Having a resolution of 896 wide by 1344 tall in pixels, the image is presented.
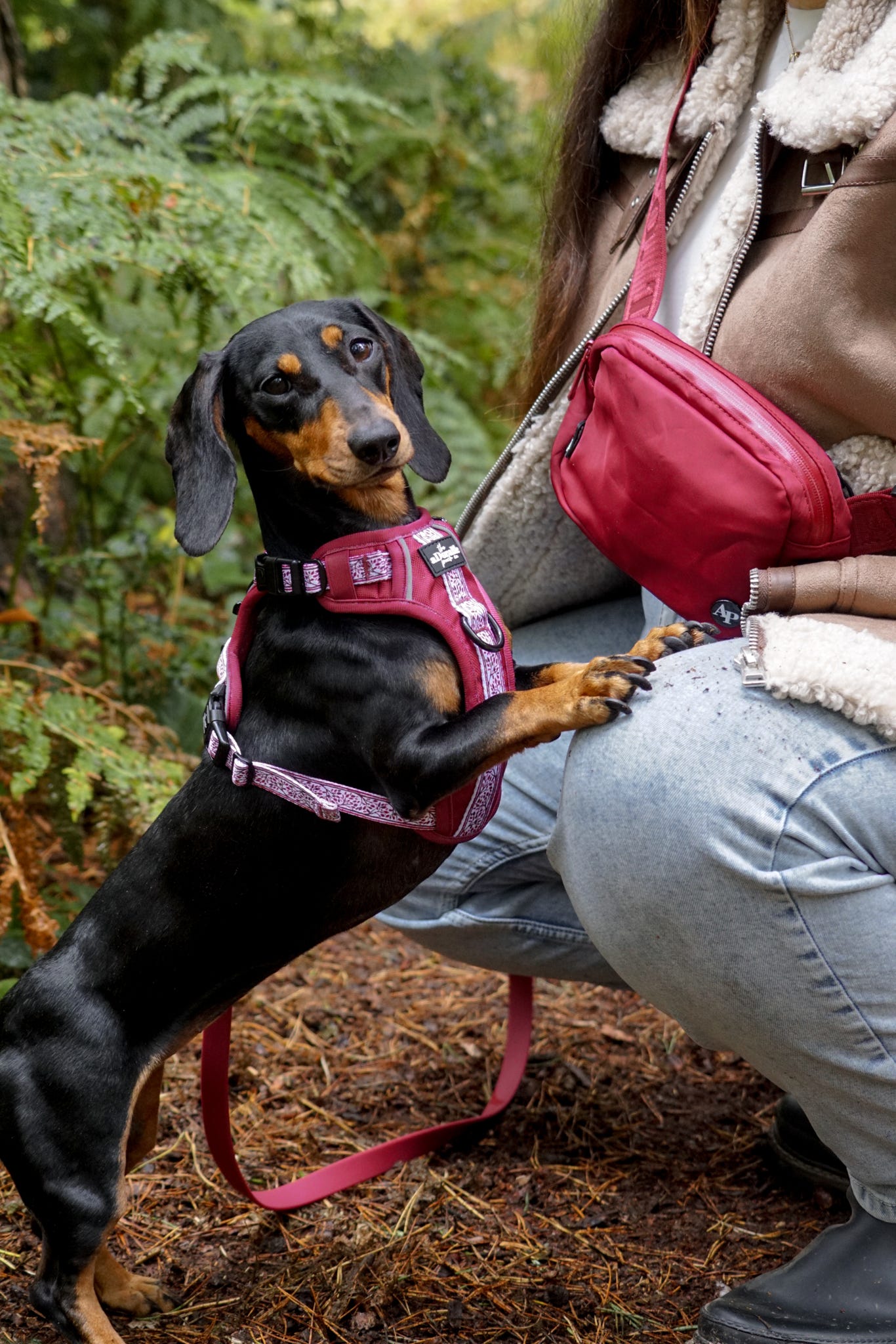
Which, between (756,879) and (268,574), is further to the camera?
(268,574)

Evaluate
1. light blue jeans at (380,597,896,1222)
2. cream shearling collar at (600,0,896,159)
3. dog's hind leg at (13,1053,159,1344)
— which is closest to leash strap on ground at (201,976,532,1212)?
dog's hind leg at (13,1053,159,1344)

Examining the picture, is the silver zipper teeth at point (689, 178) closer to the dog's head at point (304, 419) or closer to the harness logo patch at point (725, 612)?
the dog's head at point (304, 419)

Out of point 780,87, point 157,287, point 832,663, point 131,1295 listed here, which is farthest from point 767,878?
point 157,287

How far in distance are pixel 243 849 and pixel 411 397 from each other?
850mm

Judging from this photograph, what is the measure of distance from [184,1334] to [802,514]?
160 centimetres

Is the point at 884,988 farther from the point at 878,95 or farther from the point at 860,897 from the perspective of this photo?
the point at 878,95

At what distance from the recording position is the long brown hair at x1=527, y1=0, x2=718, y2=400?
2.13 m

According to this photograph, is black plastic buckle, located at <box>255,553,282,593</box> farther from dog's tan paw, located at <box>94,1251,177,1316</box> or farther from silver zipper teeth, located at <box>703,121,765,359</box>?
dog's tan paw, located at <box>94,1251,177,1316</box>

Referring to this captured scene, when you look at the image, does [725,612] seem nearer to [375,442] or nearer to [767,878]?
[767,878]

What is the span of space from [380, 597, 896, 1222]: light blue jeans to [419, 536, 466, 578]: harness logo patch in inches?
13.1

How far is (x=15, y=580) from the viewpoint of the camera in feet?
10.8

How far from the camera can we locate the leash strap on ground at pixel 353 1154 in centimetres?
194

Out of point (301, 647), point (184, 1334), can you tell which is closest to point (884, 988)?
point (301, 647)

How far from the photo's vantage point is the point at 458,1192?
2.19 meters
